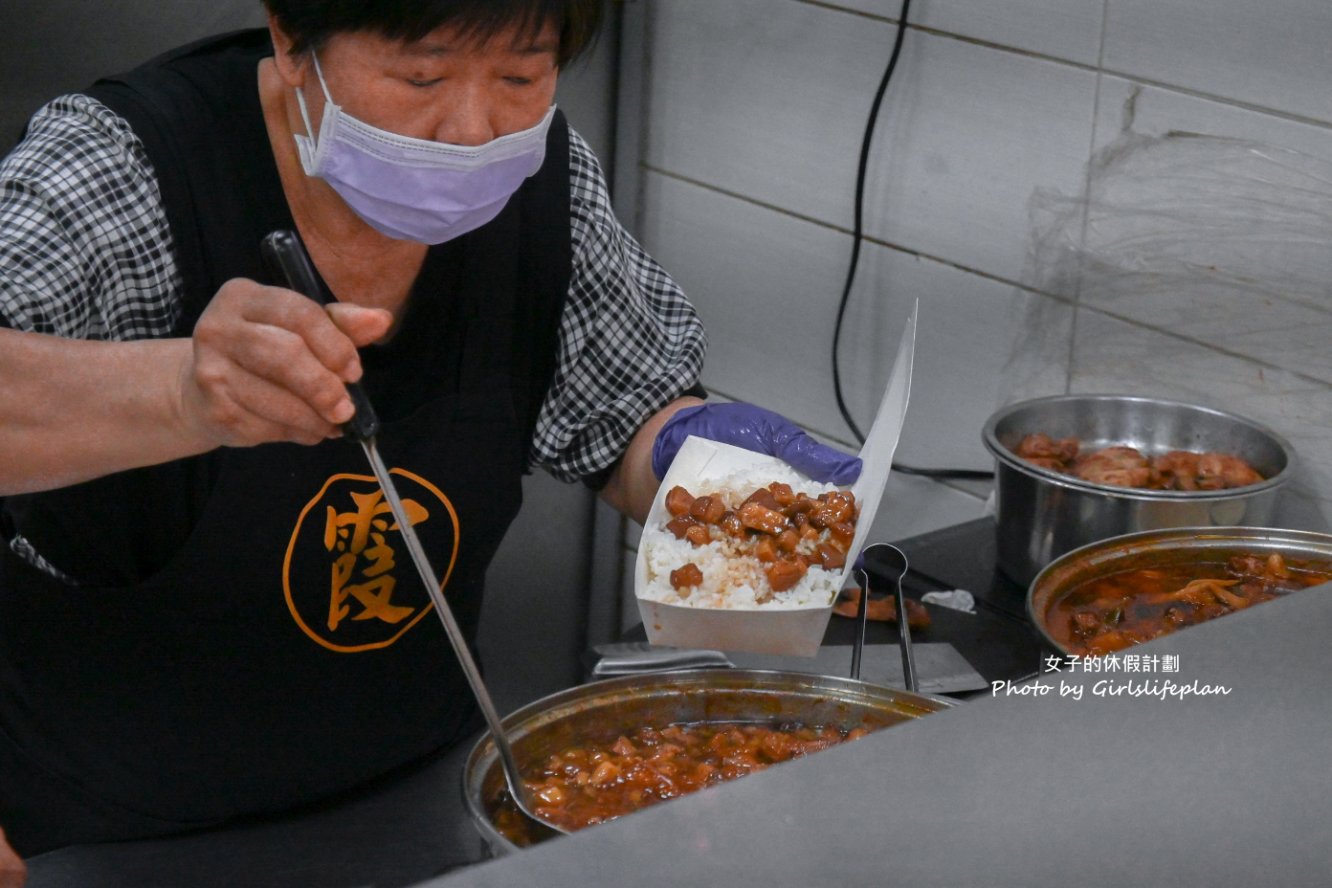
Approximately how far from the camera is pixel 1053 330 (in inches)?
85.5

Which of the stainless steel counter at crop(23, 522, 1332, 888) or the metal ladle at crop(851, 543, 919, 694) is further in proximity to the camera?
the metal ladle at crop(851, 543, 919, 694)

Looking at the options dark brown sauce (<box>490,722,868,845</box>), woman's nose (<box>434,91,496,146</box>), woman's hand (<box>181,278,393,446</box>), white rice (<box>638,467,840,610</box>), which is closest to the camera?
woman's hand (<box>181,278,393,446</box>)

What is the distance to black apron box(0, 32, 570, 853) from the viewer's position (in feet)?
4.82

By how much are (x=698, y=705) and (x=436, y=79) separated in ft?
2.14

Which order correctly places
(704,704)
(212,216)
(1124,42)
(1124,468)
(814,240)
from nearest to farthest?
(704,704), (212,216), (1124,468), (1124,42), (814,240)

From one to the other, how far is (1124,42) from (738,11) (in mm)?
832

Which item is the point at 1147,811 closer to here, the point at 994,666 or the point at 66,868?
the point at 994,666

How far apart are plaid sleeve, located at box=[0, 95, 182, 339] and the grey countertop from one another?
0.89 m

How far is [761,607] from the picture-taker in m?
1.45

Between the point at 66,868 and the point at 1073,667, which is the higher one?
the point at 1073,667

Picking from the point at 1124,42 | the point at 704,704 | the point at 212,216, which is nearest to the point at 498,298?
the point at 212,216

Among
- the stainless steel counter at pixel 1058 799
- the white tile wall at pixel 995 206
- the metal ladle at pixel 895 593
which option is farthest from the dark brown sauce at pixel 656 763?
the white tile wall at pixel 995 206

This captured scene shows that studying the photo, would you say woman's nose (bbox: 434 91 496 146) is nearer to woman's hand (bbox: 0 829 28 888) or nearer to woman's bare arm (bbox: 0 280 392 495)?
woman's bare arm (bbox: 0 280 392 495)

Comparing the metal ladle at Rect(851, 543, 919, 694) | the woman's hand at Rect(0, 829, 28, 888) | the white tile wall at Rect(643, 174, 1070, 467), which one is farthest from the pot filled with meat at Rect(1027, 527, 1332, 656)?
the woman's hand at Rect(0, 829, 28, 888)
